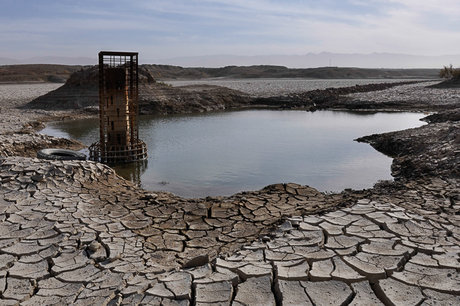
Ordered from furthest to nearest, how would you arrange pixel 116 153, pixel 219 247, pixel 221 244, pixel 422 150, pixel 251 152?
1. pixel 251 152
2. pixel 116 153
3. pixel 422 150
4. pixel 221 244
5. pixel 219 247

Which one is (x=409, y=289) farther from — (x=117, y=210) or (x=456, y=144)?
(x=456, y=144)

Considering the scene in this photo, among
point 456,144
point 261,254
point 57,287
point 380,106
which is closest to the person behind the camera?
point 57,287

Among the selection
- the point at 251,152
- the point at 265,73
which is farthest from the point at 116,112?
the point at 265,73

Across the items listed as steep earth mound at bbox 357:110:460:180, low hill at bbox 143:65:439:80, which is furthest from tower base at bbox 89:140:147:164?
low hill at bbox 143:65:439:80

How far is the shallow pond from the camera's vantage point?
37.4 ft

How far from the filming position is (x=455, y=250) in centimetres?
511

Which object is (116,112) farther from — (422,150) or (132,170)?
(422,150)

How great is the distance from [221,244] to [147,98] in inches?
987

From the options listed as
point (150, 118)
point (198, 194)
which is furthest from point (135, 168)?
point (150, 118)

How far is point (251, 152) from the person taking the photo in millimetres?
15367

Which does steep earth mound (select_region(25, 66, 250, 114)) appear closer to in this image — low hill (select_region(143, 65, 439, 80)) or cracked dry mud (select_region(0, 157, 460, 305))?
cracked dry mud (select_region(0, 157, 460, 305))

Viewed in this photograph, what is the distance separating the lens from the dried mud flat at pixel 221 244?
4.40 metres

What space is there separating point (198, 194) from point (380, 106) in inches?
985

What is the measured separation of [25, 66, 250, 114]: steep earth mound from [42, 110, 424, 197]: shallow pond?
3363mm
